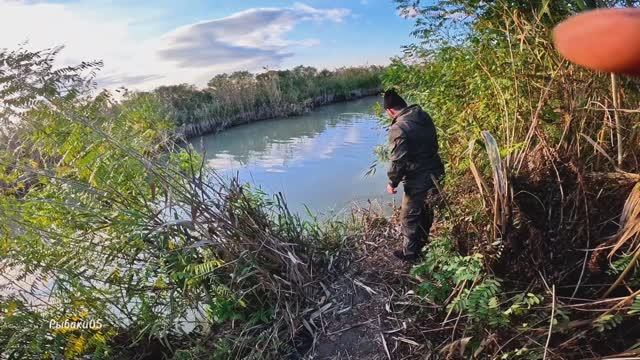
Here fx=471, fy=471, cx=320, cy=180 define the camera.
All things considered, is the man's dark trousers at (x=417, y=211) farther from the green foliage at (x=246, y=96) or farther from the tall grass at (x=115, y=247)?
the green foliage at (x=246, y=96)

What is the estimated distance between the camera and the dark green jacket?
406cm

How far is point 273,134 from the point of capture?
56.8ft

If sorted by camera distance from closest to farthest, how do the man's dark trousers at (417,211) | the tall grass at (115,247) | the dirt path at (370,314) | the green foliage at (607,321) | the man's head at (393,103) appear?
the green foliage at (607,321) → the dirt path at (370,314) → the tall grass at (115,247) → the man's dark trousers at (417,211) → the man's head at (393,103)

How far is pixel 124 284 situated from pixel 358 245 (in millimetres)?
1916

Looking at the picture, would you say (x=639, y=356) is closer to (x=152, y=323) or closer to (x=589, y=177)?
(x=589, y=177)

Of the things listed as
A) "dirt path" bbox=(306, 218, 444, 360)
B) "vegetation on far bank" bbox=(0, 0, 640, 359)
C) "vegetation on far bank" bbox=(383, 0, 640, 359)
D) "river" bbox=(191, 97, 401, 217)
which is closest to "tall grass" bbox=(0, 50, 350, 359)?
"vegetation on far bank" bbox=(0, 0, 640, 359)

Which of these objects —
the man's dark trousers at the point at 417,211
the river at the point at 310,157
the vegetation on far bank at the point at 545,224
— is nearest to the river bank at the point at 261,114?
the river at the point at 310,157

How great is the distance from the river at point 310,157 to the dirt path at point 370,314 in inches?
50.8

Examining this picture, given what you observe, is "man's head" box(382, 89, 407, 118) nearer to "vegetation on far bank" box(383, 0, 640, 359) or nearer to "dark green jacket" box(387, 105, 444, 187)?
"dark green jacket" box(387, 105, 444, 187)

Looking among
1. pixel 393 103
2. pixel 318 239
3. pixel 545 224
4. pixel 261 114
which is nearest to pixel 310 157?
pixel 393 103

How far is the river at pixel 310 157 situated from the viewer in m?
8.00

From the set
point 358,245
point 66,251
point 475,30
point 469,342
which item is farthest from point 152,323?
point 475,30

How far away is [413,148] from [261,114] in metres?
16.9

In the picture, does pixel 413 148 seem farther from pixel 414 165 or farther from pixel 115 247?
pixel 115 247
